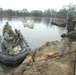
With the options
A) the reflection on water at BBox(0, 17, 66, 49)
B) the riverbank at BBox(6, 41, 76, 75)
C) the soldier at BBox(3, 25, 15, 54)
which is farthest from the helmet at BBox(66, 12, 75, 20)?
the soldier at BBox(3, 25, 15, 54)

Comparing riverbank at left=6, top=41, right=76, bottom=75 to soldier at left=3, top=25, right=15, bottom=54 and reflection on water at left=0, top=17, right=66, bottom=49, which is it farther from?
reflection on water at left=0, top=17, right=66, bottom=49

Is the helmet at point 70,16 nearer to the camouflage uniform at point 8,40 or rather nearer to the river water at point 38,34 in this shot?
the river water at point 38,34

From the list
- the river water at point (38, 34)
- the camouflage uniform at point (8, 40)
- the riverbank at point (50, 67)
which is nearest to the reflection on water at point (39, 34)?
the river water at point (38, 34)

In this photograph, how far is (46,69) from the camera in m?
6.91

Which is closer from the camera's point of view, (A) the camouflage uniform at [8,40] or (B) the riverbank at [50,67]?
(B) the riverbank at [50,67]

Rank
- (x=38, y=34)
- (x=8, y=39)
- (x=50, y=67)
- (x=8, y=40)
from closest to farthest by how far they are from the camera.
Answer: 1. (x=50, y=67)
2. (x=8, y=39)
3. (x=8, y=40)
4. (x=38, y=34)

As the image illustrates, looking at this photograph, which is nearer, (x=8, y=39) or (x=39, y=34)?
(x=8, y=39)

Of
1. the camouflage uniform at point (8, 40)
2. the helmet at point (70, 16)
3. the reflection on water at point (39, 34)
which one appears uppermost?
the helmet at point (70, 16)

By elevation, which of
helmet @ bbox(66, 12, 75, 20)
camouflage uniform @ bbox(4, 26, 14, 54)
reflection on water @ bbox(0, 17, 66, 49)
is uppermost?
helmet @ bbox(66, 12, 75, 20)

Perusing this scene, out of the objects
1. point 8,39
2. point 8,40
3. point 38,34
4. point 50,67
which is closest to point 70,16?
point 50,67

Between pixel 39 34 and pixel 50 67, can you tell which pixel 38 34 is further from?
pixel 50 67

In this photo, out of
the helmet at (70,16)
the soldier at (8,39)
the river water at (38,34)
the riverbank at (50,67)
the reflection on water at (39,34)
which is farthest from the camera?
the reflection on water at (39,34)

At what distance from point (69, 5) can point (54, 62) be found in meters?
86.2

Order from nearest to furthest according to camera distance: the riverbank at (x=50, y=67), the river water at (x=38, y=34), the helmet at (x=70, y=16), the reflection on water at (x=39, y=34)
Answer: the riverbank at (x=50, y=67)
the helmet at (x=70, y=16)
the river water at (x=38, y=34)
the reflection on water at (x=39, y=34)
